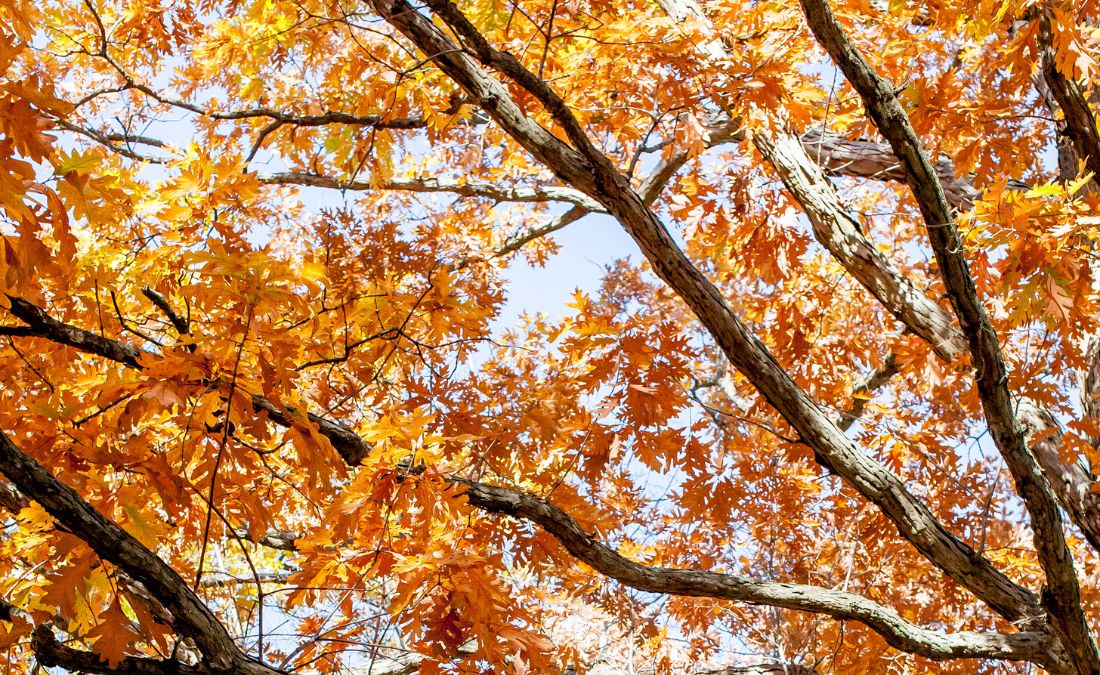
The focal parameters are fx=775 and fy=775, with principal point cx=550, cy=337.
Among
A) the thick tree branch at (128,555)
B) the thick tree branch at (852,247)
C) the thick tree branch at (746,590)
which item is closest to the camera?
the thick tree branch at (128,555)

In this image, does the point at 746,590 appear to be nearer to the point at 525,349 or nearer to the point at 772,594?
the point at 772,594

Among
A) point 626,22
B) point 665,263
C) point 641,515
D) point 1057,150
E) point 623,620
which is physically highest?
point 1057,150

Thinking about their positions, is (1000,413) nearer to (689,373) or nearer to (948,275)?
(948,275)

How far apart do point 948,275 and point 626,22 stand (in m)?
1.55

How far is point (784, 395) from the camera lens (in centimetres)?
291

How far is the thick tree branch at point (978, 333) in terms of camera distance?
99.8 inches

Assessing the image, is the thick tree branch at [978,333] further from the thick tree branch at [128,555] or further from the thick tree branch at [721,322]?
the thick tree branch at [128,555]

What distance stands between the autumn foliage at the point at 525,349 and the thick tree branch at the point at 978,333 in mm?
13

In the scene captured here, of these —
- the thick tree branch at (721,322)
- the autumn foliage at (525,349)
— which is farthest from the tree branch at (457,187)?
the thick tree branch at (721,322)

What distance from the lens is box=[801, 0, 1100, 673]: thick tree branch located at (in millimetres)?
2535

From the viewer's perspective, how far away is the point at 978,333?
2.86 meters

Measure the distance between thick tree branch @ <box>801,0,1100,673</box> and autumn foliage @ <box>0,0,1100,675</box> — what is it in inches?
0.5

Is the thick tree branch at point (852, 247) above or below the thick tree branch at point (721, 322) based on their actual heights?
above

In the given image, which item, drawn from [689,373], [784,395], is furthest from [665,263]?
[784,395]
